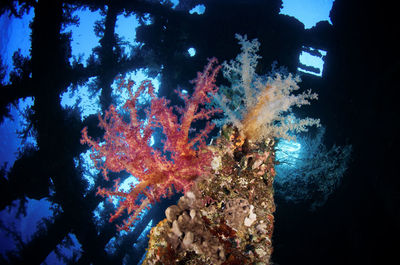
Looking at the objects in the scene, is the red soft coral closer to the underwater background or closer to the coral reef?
the coral reef

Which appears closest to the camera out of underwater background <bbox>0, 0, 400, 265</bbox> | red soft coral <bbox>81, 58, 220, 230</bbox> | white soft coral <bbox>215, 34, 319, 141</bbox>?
red soft coral <bbox>81, 58, 220, 230</bbox>

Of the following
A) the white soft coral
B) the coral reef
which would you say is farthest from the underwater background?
the coral reef

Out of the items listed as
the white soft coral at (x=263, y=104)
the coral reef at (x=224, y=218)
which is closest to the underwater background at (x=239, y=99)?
the white soft coral at (x=263, y=104)

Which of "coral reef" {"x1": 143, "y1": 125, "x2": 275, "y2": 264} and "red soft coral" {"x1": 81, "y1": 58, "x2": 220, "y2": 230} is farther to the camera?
"red soft coral" {"x1": 81, "y1": 58, "x2": 220, "y2": 230}

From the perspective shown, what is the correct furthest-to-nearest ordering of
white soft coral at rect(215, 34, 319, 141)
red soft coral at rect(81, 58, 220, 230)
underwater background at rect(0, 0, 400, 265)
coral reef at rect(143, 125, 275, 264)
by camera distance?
1. underwater background at rect(0, 0, 400, 265)
2. white soft coral at rect(215, 34, 319, 141)
3. red soft coral at rect(81, 58, 220, 230)
4. coral reef at rect(143, 125, 275, 264)

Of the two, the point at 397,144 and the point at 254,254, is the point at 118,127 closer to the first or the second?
the point at 254,254

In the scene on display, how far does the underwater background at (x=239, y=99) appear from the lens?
16.4 feet

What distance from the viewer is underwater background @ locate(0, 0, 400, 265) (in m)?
5.00

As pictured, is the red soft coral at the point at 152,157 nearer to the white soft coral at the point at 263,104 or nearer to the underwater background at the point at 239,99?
the white soft coral at the point at 263,104

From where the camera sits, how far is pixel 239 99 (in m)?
3.55

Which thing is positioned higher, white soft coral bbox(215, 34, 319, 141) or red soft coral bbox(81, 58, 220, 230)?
white soft coral bbox(215, 34, 319, 141)

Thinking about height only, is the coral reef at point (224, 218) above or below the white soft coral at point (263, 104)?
below

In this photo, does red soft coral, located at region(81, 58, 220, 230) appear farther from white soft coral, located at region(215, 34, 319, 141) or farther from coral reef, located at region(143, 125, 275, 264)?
white soft coral, located at region(215, 34, 319, 141)

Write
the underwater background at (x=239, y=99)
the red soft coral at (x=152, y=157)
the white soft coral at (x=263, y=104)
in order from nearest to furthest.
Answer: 1. the red soft coral at (x=152, y=157)
2. the white soft coral at (x=263, y=104)
3. the underwater background at (x=239, y=99)
